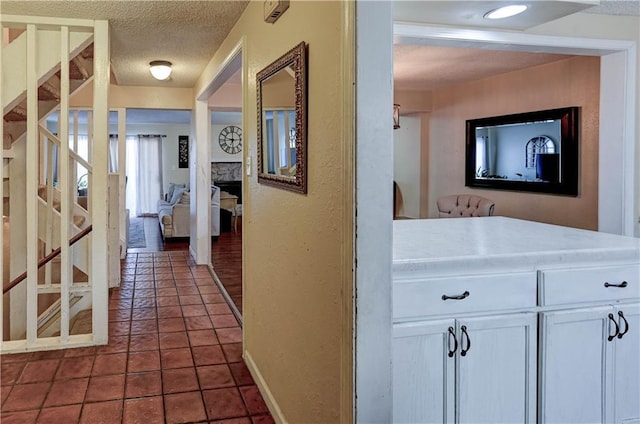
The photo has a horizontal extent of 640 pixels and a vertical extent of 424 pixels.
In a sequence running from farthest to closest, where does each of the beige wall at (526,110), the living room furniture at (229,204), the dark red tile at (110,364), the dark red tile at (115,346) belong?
the living room furniture at (229,204), the beige wall at (526,110), the dark red tile at (115,346), the dark red tile at (110,364)

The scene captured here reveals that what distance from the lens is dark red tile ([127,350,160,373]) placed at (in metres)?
2.92

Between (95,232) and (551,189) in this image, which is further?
(551,189)

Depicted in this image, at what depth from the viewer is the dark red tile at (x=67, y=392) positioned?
250cm

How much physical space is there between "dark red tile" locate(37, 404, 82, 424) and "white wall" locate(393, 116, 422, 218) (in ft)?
18.8

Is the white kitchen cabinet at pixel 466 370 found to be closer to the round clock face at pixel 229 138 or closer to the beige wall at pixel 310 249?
the beige wall at pixel 310 249

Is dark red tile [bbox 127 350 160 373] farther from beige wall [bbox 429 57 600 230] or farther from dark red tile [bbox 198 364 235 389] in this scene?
beige wall [bbox 429 57 600 230]

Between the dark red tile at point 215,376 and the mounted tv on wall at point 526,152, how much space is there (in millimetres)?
3675

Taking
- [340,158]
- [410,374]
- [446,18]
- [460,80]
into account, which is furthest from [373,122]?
[460,80]

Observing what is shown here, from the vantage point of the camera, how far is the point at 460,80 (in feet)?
20.2

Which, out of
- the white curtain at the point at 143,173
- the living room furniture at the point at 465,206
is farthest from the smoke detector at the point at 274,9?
the white curtain at the point at 143,173

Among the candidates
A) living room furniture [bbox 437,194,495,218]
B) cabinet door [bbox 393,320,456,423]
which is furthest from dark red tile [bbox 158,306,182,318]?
living room furniture [bbox 437,194,495,218]

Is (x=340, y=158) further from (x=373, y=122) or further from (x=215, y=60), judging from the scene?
(x=215, y=60)

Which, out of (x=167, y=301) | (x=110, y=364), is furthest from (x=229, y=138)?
(x=110, y=364)

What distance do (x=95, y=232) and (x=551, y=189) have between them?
13.5 feet
